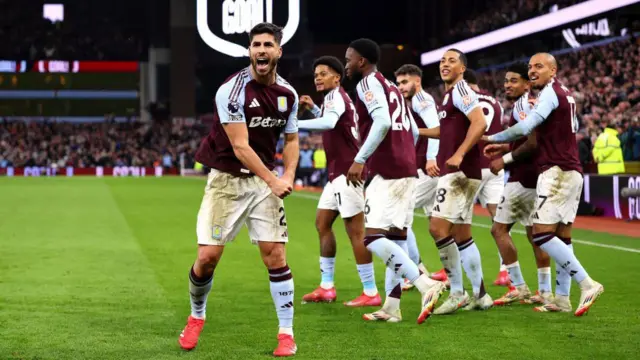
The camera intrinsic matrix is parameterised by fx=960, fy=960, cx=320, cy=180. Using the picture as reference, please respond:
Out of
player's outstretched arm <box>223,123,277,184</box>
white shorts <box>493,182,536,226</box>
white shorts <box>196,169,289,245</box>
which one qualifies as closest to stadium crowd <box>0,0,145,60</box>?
white shorts <box>493,182,536,226</box>

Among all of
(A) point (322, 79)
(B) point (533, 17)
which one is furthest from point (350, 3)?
(A) point (322, 79)

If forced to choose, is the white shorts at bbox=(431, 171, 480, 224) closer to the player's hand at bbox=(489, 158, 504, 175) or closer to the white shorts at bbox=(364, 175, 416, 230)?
the player's hand at bbox=(489, 158, 504, 175)

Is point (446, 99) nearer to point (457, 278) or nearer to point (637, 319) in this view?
point (457, 278)

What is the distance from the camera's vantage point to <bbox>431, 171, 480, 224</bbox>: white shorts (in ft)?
28.5

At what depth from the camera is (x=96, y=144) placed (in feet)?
228

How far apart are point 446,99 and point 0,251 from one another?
8.01 metres

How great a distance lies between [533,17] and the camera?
37.2m

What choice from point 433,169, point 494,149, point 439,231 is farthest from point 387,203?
point 494,149

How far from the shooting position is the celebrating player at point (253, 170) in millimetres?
6617

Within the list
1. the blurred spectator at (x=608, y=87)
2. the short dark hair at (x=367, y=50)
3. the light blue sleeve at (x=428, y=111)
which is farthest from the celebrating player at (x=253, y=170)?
the blurred spectator at (x=608, y=87)

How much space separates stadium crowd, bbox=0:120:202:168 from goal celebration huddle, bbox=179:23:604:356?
51.6m

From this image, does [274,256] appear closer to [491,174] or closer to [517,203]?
[517,203]

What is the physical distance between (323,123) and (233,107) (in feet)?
8.40

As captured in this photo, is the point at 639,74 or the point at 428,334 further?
the point at 639,74
